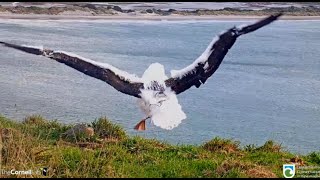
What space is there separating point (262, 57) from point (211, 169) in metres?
2.83

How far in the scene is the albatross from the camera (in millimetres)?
6609

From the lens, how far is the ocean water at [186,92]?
7.82 m

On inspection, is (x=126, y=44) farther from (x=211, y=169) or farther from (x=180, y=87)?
(x=211, y=169)

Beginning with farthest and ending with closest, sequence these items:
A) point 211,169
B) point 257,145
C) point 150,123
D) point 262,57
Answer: point 262,57 < point 257,145 < point 150,123 < point 211,169

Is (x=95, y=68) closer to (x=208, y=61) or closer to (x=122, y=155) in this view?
(x=122, y=155)

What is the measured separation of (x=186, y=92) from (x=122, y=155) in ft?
4.34

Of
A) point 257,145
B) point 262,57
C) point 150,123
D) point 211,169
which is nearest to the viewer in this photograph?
point 211,169

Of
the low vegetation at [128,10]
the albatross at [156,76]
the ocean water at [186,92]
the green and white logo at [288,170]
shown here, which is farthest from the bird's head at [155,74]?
the low vegetation at [128,10]

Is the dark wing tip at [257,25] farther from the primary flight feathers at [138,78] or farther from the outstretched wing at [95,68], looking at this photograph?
the outstretched wing at [95,68]

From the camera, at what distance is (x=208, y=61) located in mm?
6625

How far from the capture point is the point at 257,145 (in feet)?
25.2

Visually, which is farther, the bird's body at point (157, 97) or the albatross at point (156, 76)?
the bird's body at point (157, 97)

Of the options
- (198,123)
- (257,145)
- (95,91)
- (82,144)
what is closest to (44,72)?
(95,91)

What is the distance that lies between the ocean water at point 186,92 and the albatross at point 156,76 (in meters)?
0.76
